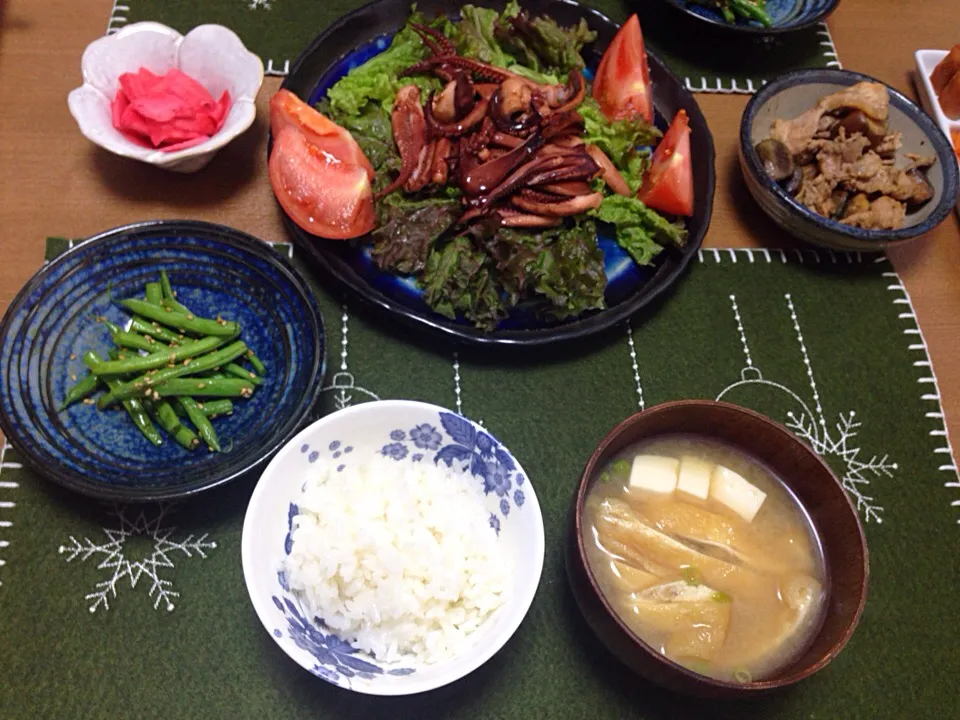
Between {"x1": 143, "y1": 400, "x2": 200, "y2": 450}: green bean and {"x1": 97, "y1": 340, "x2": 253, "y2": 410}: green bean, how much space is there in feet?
0.18

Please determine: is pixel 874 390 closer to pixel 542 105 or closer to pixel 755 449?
pixel 755 449

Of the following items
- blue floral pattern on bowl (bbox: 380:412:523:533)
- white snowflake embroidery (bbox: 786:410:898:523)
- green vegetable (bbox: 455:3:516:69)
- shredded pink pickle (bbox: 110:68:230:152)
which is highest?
green vegetable (bbox: 455:3:516:69)

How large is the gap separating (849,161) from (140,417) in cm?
231

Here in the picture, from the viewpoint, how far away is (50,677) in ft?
5.22

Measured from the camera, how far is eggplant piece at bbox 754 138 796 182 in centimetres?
224

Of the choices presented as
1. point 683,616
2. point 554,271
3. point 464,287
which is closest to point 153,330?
point 464,287

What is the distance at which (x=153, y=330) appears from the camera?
1.87 m

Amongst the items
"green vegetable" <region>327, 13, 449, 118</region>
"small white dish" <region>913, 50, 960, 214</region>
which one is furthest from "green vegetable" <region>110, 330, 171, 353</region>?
"small white dish" <region>913, 50, 960, 214</region>

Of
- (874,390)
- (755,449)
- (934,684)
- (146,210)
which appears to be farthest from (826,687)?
(146,210)

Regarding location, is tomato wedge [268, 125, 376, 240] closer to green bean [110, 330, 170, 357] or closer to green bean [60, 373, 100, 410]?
green bean [110, 330, 170, 357]

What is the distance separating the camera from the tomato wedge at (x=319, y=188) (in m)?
1.98

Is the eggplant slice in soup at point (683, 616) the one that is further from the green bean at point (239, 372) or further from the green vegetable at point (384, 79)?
the green vegetable at point (384, 79)

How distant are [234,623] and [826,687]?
1.49m

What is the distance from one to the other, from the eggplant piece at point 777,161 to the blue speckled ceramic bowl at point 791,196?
0.17 feet
